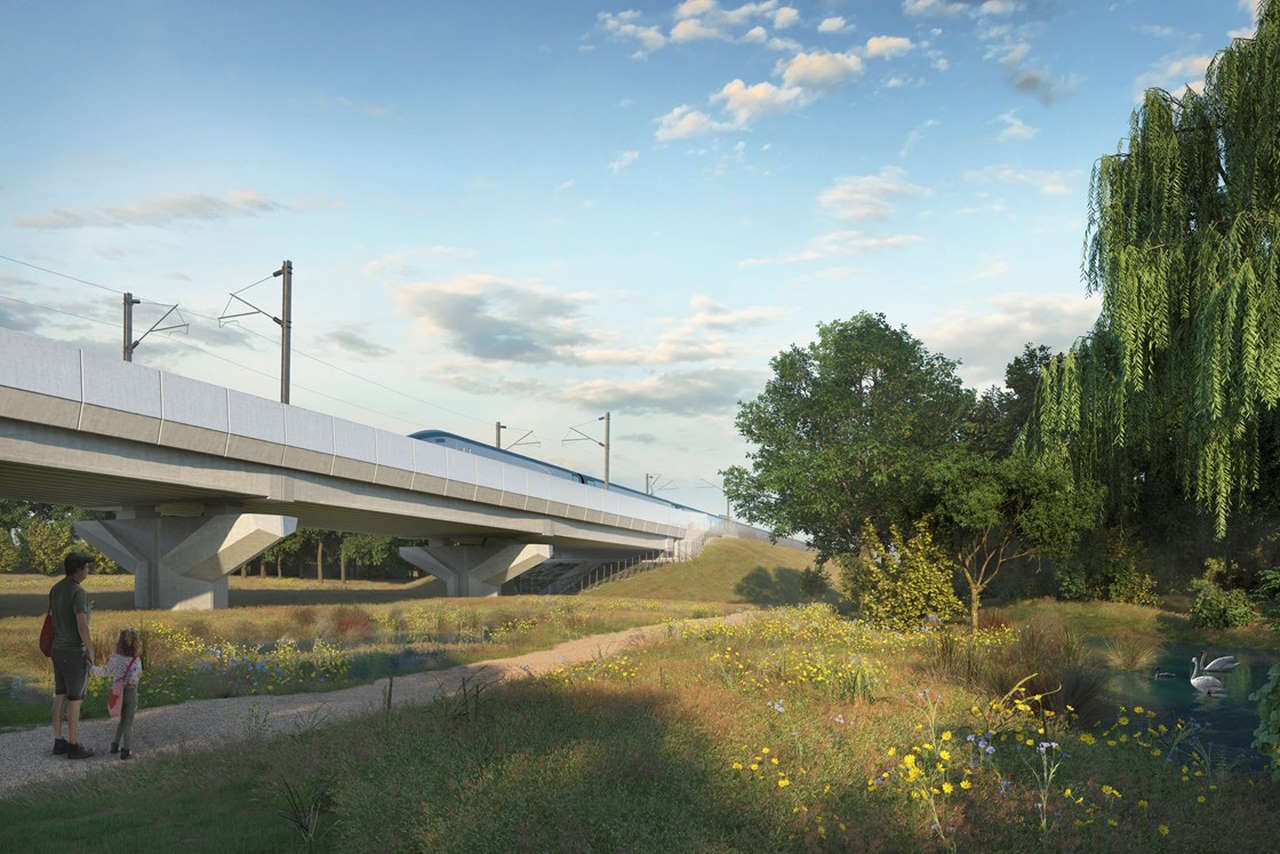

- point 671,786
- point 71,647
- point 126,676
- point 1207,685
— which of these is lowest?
point 1207,685

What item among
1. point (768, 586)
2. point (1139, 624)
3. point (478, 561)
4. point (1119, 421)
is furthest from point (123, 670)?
point (768, 586)

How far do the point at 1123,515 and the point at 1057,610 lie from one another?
4.06 m

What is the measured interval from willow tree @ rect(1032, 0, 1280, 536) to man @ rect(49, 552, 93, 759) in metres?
14.3

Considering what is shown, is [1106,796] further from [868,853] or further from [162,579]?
[162,579]

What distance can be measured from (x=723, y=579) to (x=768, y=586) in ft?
10.3

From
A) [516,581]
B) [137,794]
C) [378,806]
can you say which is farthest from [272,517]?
[516,581]

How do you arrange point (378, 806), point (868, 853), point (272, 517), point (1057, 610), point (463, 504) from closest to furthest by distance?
point (868, 853) → point (378, 806) → point (1057, 610) → point (272, 517) → point (463, 504)

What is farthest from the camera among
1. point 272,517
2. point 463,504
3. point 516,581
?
point 516,581

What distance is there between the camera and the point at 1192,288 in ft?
48.4

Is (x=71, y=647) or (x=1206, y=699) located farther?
(x=1206, y=699)

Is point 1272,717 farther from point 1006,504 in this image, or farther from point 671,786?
point 1006,504

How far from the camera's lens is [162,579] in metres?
33.4

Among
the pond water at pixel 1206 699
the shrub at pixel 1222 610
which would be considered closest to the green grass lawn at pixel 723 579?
the shrub at pixel 1222 610

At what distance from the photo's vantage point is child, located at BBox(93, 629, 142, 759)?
9938 mm
